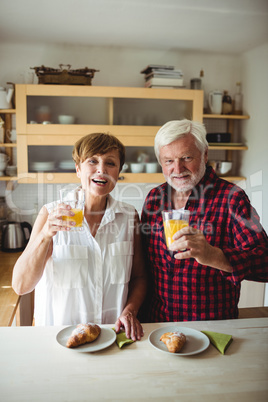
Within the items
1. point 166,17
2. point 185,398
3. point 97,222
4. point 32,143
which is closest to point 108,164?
point 97,222

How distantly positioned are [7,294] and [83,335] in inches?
45.0

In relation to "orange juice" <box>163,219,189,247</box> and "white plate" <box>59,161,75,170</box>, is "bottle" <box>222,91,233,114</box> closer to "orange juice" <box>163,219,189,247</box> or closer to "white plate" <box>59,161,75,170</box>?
"white plate" <box>59,161,75,170</box>

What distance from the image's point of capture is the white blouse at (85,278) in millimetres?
1230

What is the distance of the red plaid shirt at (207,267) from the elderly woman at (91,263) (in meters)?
0.09

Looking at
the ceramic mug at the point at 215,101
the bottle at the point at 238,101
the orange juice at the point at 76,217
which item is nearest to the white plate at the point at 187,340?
the orange juice at the point at 76,217

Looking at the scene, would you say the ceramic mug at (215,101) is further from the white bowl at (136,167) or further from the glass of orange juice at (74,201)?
the glass of orange juice at (74,201)

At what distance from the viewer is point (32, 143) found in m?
2.72

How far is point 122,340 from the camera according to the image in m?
1.01

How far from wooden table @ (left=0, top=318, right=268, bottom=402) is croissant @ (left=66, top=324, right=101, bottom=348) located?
2 centimetres

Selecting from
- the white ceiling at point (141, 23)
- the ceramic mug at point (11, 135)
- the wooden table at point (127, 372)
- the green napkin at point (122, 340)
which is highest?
the white ceiling at point (141, 23)

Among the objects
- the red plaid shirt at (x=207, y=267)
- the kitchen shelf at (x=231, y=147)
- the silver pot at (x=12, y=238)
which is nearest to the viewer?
the red plaid shirt at (x=207, y=267)

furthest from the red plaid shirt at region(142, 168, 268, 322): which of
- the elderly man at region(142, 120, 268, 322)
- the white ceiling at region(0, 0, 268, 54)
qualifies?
the white ceiling at region(0, 0, 268, 54)

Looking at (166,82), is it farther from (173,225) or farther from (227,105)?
(173,225)

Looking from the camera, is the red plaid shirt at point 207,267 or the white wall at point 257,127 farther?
the white wall at point 257,127
